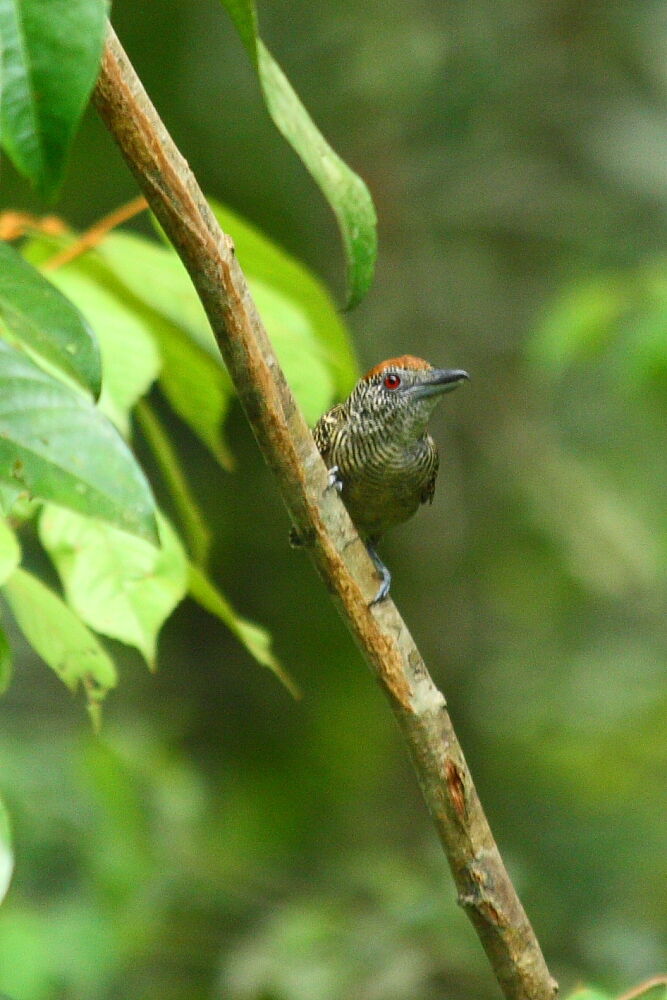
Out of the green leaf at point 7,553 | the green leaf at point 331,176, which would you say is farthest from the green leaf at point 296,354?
the green leaf at point 7,553

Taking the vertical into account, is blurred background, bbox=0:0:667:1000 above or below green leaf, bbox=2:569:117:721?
above

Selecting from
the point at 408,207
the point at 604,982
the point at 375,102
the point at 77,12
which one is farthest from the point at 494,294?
the point at 77,12

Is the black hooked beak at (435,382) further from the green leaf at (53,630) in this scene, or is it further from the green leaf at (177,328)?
the green leaf at (53,630)

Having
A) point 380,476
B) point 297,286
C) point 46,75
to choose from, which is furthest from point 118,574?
point 380,476

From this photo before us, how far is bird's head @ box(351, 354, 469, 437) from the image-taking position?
139 inches

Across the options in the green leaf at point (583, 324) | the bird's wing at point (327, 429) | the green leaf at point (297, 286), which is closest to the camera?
the green leaf at point (297, 286)

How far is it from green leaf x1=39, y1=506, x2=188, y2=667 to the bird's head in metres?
1.62

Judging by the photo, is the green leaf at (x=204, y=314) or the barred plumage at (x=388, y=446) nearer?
the green leaf at (x=204, y=314)

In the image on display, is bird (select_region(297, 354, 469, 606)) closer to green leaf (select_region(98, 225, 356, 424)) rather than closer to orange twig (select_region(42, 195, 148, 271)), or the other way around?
green leaf (select_region(98, 225, 356, 424))

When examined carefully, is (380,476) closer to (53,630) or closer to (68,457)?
(53,630)

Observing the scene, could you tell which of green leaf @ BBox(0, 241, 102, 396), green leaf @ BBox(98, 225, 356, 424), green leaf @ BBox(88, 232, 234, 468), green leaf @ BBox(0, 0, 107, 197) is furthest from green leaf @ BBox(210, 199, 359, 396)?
green leaf @ BBox(0, 0, 107, 197)

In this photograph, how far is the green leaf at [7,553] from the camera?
163 centimetres

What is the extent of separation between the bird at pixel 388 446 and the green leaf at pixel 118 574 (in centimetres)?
150

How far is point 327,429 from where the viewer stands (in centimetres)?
373
